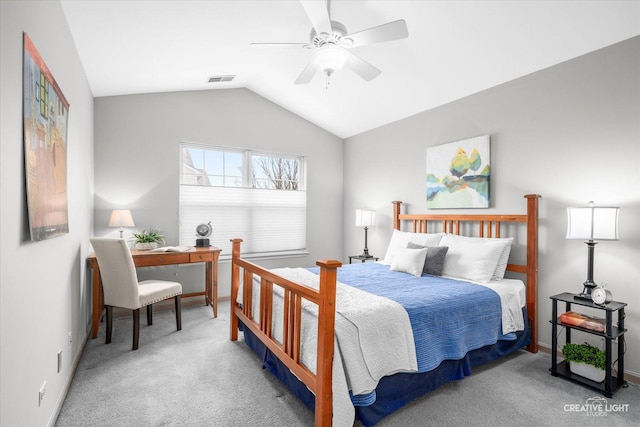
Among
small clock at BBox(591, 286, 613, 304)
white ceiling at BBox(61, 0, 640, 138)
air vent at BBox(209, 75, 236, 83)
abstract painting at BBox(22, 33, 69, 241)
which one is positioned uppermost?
air vent at BBox(209, 75, 236, 83)

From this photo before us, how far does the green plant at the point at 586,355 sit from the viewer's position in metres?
2.31

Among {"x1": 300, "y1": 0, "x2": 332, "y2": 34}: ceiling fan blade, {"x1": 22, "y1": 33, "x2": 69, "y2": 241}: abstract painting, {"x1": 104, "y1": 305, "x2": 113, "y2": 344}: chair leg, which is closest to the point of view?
{"x1": 22, "y1": 33, "x2": 69, "y2": 241}: abstract painting

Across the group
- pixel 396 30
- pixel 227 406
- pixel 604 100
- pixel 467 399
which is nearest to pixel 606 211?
pixel 604 100

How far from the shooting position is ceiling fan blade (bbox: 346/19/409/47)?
7.00 ft

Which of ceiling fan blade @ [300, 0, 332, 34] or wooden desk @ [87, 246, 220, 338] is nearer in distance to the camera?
ceiling fan blade @ [300, 0, 332, 34]

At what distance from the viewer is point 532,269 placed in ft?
9.65

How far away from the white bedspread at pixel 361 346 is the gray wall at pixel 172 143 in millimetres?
2879

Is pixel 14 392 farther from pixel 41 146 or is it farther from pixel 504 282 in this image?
pixel 504 282

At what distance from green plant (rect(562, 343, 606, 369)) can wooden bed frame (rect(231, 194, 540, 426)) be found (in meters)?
0.44

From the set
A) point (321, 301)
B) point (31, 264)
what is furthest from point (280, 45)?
point (31, 264)

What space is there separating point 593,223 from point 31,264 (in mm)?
3452

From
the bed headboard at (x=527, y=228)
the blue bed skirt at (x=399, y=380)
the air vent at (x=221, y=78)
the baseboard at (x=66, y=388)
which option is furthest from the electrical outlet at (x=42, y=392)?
the bed headboard at (x=527, y=228)

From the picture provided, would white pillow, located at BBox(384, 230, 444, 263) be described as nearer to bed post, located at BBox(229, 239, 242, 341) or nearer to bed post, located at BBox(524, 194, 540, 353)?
bed post, located at BBox(524, 194, 540, 353)

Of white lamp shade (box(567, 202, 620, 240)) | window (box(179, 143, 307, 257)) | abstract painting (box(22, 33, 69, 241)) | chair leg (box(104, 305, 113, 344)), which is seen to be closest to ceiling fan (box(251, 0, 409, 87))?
abstract painting (box(22, 33, 69, 241))
